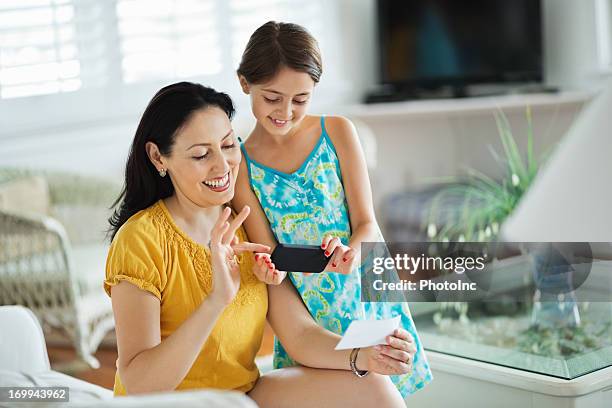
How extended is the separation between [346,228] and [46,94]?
2840 mm

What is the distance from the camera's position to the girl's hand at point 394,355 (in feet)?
5.16

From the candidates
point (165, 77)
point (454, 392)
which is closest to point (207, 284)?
point (454, 392)

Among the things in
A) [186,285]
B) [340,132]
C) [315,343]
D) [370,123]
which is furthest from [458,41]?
[186,285]

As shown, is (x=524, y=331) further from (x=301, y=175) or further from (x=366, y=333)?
(x=366, y=333)

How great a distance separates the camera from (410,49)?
18.1ft

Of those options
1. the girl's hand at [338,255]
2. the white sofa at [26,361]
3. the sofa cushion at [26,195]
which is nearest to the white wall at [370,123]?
the sofa cushion at [26,195]

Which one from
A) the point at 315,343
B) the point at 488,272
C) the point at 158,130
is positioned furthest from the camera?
the point at 488,272

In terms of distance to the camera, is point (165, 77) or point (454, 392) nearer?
point (454, 392)

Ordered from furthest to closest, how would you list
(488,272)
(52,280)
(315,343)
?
(52,280) → (488,272) → (315,343)

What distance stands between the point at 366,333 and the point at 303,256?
222 millimetres

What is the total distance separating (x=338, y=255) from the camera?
1.62m

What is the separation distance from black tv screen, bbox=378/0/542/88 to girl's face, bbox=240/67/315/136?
3.80m

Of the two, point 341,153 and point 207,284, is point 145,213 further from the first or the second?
point 341,153

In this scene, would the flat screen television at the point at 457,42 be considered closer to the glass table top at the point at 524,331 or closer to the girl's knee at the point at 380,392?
the glass table top at the point at 524,331
